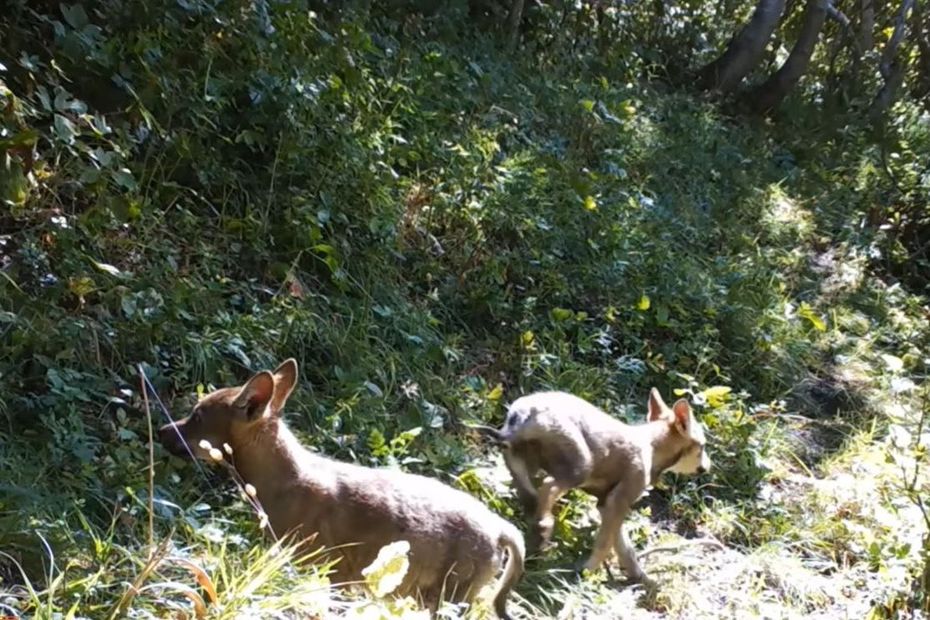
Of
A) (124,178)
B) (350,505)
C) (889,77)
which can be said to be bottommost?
(350,505)

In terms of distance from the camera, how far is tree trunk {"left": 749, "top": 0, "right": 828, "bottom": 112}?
1377 centimetres

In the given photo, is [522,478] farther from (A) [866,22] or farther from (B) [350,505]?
(A) [866,22]

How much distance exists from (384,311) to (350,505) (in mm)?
2232

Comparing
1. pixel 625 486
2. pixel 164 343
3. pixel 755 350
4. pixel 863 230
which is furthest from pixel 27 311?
pixel 863 230

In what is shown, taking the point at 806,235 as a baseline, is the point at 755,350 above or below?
below

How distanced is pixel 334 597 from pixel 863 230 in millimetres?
8971

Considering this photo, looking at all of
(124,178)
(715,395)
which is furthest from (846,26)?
(124,178)

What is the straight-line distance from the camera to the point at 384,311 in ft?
22.2

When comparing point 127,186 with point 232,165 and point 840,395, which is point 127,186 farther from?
point 840,395

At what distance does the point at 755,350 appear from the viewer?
837cm

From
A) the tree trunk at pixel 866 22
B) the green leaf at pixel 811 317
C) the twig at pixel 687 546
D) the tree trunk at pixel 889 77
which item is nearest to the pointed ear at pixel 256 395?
the twig at pixel 687 546

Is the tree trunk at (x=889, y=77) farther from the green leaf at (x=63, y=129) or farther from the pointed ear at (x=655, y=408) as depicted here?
the green leaf at (x=63, y=129)

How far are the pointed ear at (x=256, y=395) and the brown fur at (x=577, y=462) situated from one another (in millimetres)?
1458

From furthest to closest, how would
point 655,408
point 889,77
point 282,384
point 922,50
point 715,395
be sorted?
point 922,50 < point 889,77 < point 715,395 < point 655,408 < point 282,384
